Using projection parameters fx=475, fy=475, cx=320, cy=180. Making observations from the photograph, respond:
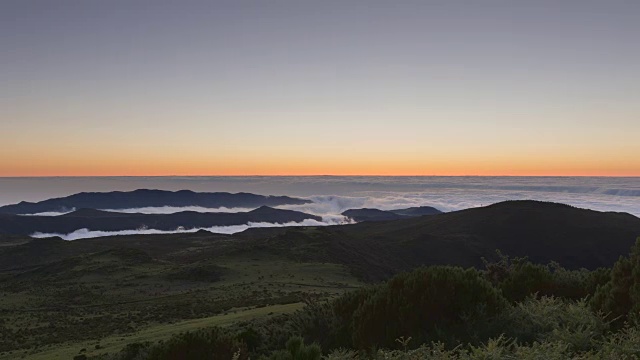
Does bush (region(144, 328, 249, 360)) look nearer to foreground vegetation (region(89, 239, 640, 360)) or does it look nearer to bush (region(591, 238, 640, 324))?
foreground vegetation (region(89, 239, 640, 360))

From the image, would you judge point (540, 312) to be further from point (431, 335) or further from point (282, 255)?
point (282, 255)

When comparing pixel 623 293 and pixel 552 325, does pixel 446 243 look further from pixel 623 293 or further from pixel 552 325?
pixel 552 325

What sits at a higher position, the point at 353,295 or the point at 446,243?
the point at 353,295

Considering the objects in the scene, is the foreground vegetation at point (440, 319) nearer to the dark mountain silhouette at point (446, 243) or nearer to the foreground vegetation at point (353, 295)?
the foreground vegetation at point (353, 295)

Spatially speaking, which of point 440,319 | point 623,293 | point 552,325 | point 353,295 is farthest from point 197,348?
point 623,293

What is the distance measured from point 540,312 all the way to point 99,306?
49.6m

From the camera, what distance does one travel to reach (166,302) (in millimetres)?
47156

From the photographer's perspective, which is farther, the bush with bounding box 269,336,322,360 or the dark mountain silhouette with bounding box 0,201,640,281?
the dark mountain silhouette with bounding box 0,201,640,281

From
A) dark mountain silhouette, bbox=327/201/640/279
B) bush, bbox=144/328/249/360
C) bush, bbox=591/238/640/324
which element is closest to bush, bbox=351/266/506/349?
bush, bbox=591/238/640/324

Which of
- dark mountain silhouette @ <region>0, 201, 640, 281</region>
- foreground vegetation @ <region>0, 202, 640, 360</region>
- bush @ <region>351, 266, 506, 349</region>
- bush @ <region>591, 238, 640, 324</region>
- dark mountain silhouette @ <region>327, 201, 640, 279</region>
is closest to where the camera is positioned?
foreground vegetation @ <region>0, 202, 640, 360</region>

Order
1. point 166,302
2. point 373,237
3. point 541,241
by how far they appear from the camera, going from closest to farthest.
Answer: point 166,302, point 541,241, point 373,237

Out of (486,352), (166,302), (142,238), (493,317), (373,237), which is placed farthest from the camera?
(142,238)

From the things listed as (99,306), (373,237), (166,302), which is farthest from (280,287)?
(373,237)

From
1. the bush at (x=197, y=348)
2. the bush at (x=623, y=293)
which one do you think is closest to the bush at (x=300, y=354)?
the bush at (x=197, y=348)
